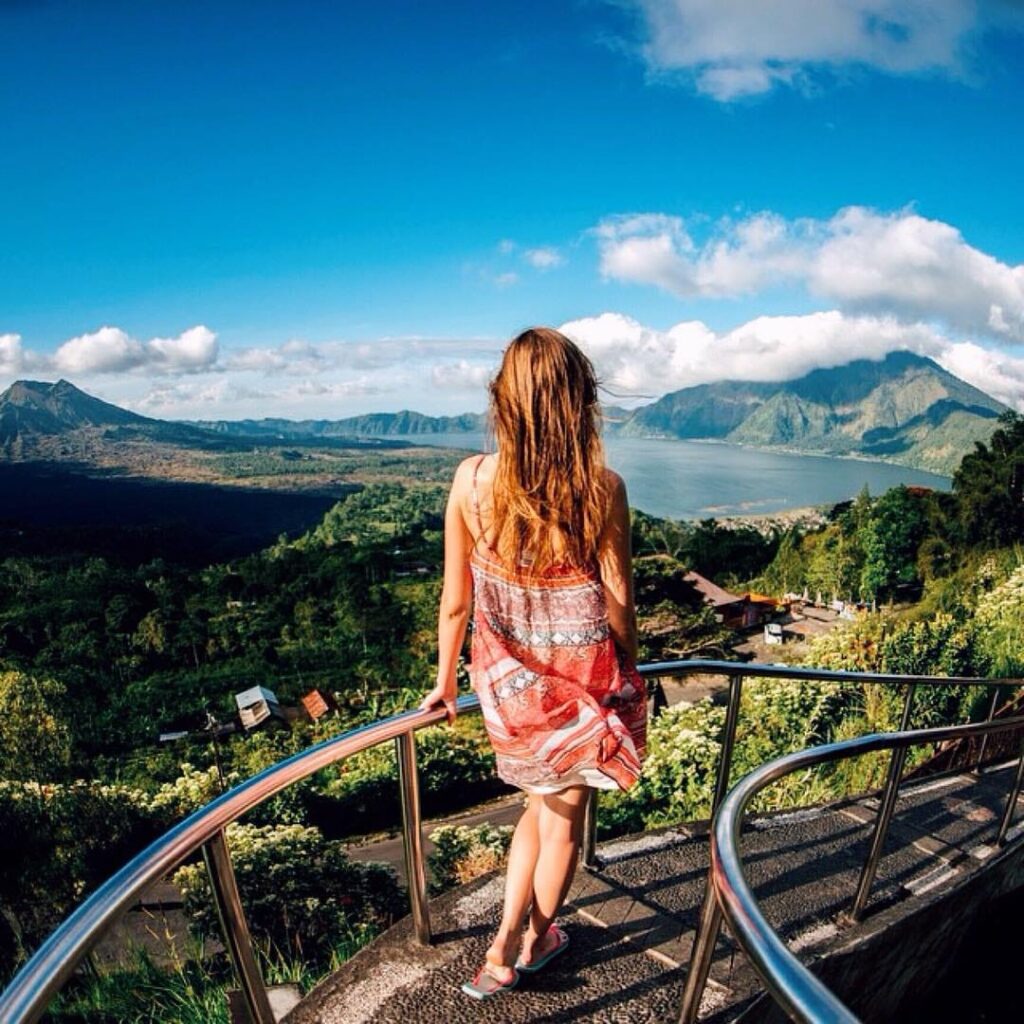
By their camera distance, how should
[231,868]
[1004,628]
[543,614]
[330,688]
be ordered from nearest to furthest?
[231,868] < [543,614] < [1004,628] < [330,688]

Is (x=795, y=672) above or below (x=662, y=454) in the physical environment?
below

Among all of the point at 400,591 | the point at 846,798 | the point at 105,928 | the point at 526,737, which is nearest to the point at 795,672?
the point at 846,798

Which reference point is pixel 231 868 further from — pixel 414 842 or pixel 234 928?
pixel 414 842

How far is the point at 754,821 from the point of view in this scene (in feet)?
8.55

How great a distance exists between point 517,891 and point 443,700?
43 cm

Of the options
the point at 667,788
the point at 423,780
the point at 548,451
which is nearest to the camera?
the point at 548,451

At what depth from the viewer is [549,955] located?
5.50 ft

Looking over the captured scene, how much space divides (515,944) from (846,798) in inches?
71.5

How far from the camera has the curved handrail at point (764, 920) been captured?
0.73 m

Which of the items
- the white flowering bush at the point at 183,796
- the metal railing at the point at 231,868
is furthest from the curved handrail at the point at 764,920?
the white flowering bush at the point at 183,796

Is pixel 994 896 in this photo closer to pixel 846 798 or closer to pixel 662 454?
pixel 846 798

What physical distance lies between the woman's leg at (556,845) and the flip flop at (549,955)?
129 mm

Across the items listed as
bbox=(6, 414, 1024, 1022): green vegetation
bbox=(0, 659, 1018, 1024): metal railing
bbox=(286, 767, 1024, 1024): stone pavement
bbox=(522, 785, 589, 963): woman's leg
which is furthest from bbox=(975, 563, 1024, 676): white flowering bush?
bbox=(522, 785, 589, 963): woman's leg

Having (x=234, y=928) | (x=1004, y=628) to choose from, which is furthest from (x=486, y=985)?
(x=1004, y=628)
